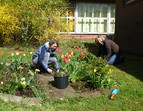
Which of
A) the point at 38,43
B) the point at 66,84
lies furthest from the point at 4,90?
the point at 38,43

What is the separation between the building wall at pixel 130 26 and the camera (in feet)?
29.6

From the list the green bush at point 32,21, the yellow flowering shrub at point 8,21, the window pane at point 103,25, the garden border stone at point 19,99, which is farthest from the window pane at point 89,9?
the garden border stone at point 19,99

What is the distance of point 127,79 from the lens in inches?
186

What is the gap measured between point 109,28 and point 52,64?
1151 cm

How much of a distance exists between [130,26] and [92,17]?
5.73 meters

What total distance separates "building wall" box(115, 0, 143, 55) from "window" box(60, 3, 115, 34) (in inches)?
148

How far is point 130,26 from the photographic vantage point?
396 inches

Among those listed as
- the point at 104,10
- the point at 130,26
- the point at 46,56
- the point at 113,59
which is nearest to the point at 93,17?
the point at 104,10

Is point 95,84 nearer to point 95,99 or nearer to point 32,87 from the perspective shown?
point 95,99

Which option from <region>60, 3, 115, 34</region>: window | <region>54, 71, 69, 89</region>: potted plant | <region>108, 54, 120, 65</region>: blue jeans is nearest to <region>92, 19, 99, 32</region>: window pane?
<region>60, 3, 115, 34</region>: window

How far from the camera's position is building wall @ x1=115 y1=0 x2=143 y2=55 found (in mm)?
9023

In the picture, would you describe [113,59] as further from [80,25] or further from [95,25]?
[95,25]

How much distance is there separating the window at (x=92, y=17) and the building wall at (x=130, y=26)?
12.4 feet

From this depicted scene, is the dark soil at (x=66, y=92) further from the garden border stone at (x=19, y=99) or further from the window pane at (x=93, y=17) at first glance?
the window pane at (x=93, y=17)
